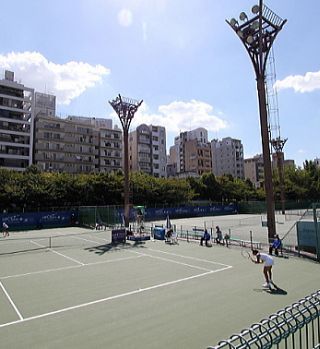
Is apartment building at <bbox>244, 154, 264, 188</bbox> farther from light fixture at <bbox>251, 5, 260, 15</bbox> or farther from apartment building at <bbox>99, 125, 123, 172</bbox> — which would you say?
light fixture at <bbox>251, 5, 260, 15</bbox>

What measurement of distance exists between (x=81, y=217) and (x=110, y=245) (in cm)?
2243

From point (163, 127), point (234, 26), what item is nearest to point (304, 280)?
point (234, 26)

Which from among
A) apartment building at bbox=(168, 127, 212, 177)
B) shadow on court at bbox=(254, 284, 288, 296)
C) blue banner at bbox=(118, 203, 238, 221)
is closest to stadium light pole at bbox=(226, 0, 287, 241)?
shadow on court at bbox=(254, 284, 288, 296)

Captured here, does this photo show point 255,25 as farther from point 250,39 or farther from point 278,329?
point 278,329

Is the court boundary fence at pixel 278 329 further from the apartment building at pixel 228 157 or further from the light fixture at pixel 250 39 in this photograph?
the apartment building at pixel 228 157

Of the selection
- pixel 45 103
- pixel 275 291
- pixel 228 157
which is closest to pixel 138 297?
pixel 275 291

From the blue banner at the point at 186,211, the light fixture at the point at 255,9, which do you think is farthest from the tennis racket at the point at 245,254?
the blue banner at the point at 186,211

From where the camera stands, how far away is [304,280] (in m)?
14.7

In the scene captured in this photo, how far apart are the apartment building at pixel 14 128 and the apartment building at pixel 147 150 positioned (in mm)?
38112

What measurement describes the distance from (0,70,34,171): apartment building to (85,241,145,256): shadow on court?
180 ft

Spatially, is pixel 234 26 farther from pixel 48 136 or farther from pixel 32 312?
pixel 48 136

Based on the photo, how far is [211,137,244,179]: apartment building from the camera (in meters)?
141

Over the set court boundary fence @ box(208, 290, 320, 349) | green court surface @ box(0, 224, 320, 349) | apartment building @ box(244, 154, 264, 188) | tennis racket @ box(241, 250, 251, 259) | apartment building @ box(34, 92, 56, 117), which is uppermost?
apartment building @ box(34, 92, 56, 117)

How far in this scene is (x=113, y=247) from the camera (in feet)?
83.8
